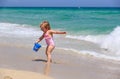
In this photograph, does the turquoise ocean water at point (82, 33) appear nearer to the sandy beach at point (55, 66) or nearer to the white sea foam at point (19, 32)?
the white sea foam at point (19, 32)

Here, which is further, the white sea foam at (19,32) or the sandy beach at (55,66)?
the white sea foam at (19,32)

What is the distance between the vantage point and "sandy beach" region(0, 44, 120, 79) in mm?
6539

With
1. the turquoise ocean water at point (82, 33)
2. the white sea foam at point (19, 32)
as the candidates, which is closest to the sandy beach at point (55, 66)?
→ the turquoise ocean water at point (82, 33)

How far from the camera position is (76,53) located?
9883mm

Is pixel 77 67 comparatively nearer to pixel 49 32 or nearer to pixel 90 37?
pixel 49 32

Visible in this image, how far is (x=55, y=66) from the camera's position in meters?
7.74

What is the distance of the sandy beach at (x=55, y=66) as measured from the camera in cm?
654

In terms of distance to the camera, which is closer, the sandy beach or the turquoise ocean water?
the sandy beach

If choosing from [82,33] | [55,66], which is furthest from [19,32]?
[55,66]

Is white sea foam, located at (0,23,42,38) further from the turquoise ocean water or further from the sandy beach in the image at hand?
the sandy beach

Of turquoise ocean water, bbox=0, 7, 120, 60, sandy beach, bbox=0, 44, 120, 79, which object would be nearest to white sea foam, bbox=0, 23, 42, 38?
turquoise ocean water, bbox=0, 7, 120, 60

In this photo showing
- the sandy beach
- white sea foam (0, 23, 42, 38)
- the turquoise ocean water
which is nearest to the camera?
the sandy beach

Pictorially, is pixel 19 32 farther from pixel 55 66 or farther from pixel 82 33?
pixel 55 66

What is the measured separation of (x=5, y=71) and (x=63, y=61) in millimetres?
2466
